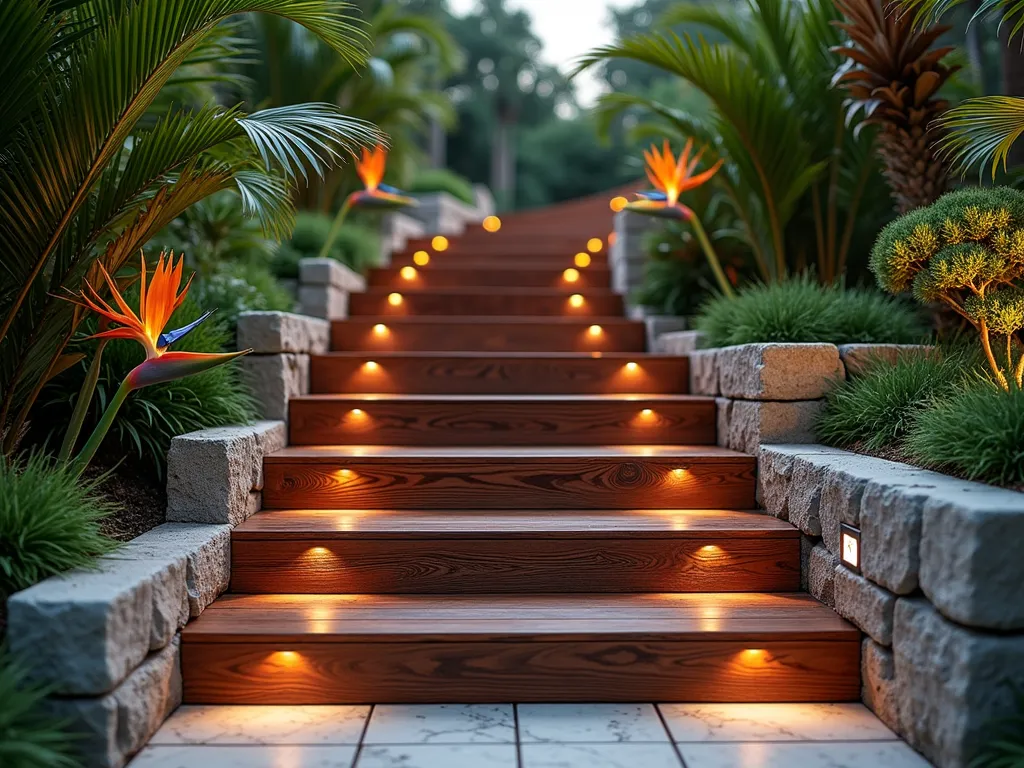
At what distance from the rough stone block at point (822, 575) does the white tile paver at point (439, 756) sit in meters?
1.18

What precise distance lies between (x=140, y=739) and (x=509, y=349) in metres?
2.89

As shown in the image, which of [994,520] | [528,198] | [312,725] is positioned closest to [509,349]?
[312,725]

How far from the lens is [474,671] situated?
8.45ft

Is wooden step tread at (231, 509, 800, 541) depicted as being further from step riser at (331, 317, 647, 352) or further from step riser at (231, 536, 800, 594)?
step riser at (331, 317, 647, 352)

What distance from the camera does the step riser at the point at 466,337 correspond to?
185 inches

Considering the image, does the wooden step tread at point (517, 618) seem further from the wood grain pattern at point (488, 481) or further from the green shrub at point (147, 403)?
the green shrub at point (147, 403)

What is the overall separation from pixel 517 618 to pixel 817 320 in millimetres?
1875

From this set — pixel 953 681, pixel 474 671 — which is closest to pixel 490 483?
pixel 474 671

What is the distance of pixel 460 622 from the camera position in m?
2.67

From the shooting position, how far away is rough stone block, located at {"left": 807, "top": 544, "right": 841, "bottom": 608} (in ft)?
9.21

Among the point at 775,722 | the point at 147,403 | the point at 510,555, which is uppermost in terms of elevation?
the point at 147,403

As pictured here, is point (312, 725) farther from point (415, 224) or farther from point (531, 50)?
point (531, 50)

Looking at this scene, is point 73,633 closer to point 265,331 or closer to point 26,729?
point 26,729

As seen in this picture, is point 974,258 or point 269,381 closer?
point 974,258
